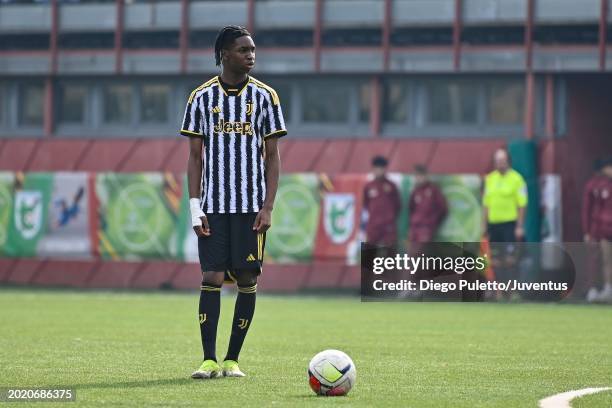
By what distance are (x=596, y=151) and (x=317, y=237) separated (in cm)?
560

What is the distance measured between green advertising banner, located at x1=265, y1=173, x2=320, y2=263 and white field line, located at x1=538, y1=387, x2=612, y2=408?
698 inches

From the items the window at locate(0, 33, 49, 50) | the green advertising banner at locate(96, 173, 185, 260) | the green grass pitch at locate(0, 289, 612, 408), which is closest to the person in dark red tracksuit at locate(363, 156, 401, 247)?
the green advertising banner at locate(96, 173, 185, 260)

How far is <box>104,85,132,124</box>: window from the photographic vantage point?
103 ft

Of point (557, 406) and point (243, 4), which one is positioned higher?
point (243, 4)

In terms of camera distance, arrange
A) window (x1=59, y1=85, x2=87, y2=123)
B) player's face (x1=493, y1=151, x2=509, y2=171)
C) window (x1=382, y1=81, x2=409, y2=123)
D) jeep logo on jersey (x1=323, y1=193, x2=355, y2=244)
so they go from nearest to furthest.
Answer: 1. player's face (x1=493, y1=151, x2=509, y2=171)
2. jeep logo on jersey (x1=323, y1=193, x2=355, y2=244)
3. window (x1=382, y1=81, x2=409, y2=123)
4. window (x1=59, y1=85, x2=87, y2=123)

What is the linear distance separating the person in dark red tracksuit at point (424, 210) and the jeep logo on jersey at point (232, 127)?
1624 cm

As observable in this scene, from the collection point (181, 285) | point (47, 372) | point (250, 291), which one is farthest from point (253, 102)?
point (181, 285)

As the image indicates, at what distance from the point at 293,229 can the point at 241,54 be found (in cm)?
1706

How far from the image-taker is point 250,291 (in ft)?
33.0

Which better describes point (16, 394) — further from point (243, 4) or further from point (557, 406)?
point (243, 4)

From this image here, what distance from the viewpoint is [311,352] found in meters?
12.1

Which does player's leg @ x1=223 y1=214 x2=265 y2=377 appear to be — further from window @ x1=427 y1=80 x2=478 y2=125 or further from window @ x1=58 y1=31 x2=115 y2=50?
window @ x1=58 y1=31 x2=115 y2=50

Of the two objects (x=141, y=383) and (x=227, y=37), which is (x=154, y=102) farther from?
(x=141, y=383)

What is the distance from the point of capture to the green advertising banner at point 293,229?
2677 centimetres
